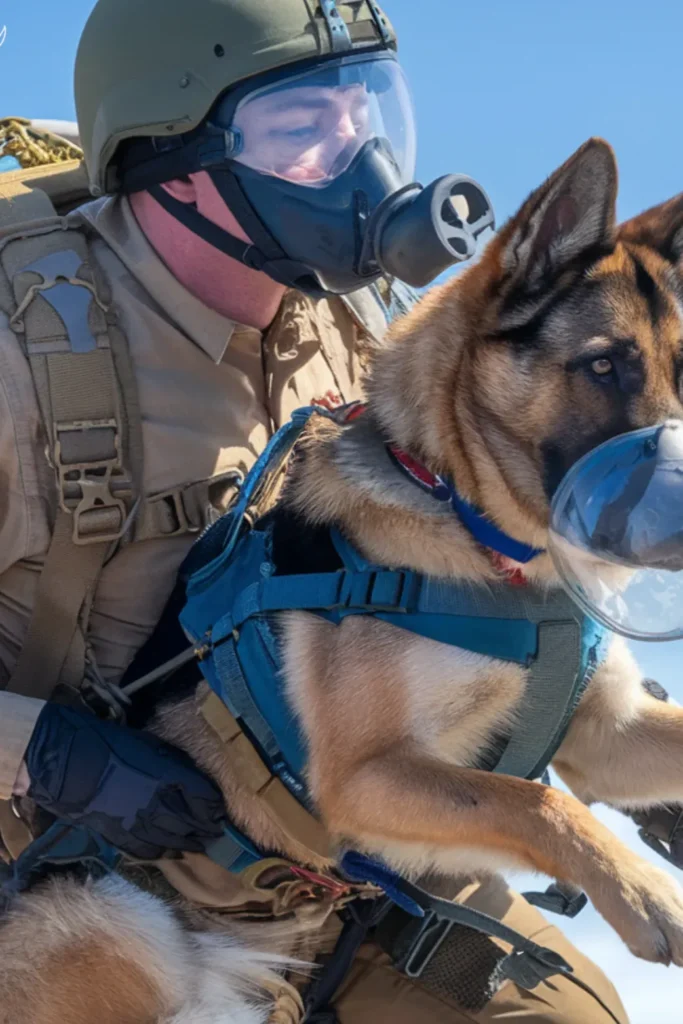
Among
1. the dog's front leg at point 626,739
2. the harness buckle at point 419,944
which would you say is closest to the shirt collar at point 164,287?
the dog's front leg at point 626,739

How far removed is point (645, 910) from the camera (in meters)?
2.48

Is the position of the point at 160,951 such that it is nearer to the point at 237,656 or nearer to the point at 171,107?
the point at 237,656

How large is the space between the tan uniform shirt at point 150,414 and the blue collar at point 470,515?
0.76 meters

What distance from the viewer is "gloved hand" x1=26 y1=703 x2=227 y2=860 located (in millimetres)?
2994

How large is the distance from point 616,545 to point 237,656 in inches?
44.8

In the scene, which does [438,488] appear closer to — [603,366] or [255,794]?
[603,366]

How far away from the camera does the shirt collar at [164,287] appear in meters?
3.60

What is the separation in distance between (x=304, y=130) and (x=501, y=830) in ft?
6.81

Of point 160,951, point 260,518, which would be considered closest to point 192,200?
point 260,518

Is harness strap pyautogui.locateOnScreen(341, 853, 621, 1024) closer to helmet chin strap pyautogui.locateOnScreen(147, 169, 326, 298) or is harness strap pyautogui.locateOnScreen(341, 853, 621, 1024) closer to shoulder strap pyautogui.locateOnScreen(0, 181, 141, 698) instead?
shoulder strap pyautogui.locateOnScreen(0, 181, 141, 698)

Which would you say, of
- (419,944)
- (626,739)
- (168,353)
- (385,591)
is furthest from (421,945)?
(168,353)

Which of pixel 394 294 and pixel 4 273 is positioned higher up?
pixel 4 273

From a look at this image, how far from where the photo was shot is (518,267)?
293cm

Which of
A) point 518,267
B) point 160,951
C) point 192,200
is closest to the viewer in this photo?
point 518,267
